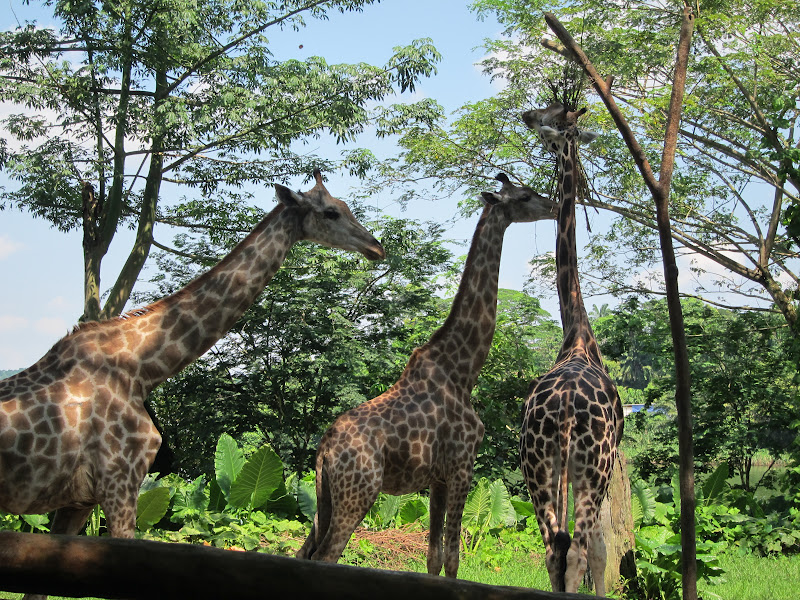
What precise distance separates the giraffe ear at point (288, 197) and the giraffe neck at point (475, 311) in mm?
1335

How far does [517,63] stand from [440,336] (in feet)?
36.8

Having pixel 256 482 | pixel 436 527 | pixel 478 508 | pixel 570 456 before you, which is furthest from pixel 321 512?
pixel 478 508

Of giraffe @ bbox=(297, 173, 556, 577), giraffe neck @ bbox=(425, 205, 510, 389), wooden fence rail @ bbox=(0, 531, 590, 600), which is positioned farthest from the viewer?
giraffe neck @ bbox=(425, 205, 510, 389)

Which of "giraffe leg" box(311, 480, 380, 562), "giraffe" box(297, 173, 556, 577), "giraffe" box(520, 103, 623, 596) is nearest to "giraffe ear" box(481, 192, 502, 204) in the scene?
"giraffe" box(297, 173, 556, 577)

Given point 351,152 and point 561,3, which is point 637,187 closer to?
point 561,3

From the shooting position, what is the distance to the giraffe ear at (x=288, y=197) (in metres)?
5.04

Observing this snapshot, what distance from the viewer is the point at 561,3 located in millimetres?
14945

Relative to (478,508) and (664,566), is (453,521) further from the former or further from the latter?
(478,508)

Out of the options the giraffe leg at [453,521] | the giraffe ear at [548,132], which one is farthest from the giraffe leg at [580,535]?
the giraffe ear at [548,132]

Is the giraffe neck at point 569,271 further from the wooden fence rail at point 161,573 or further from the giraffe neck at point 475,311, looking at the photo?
the wooden fence rail at point 161,573

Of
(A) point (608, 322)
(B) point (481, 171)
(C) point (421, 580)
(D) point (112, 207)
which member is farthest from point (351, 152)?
(C) point (421, 580)

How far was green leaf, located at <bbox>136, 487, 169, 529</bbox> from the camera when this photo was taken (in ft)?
24.2

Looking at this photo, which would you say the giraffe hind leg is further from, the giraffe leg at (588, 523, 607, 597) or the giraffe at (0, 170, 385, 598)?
the giraffe at (0, 170, 385, 598)

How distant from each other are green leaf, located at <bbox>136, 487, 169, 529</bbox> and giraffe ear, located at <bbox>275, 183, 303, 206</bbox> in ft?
12.0
